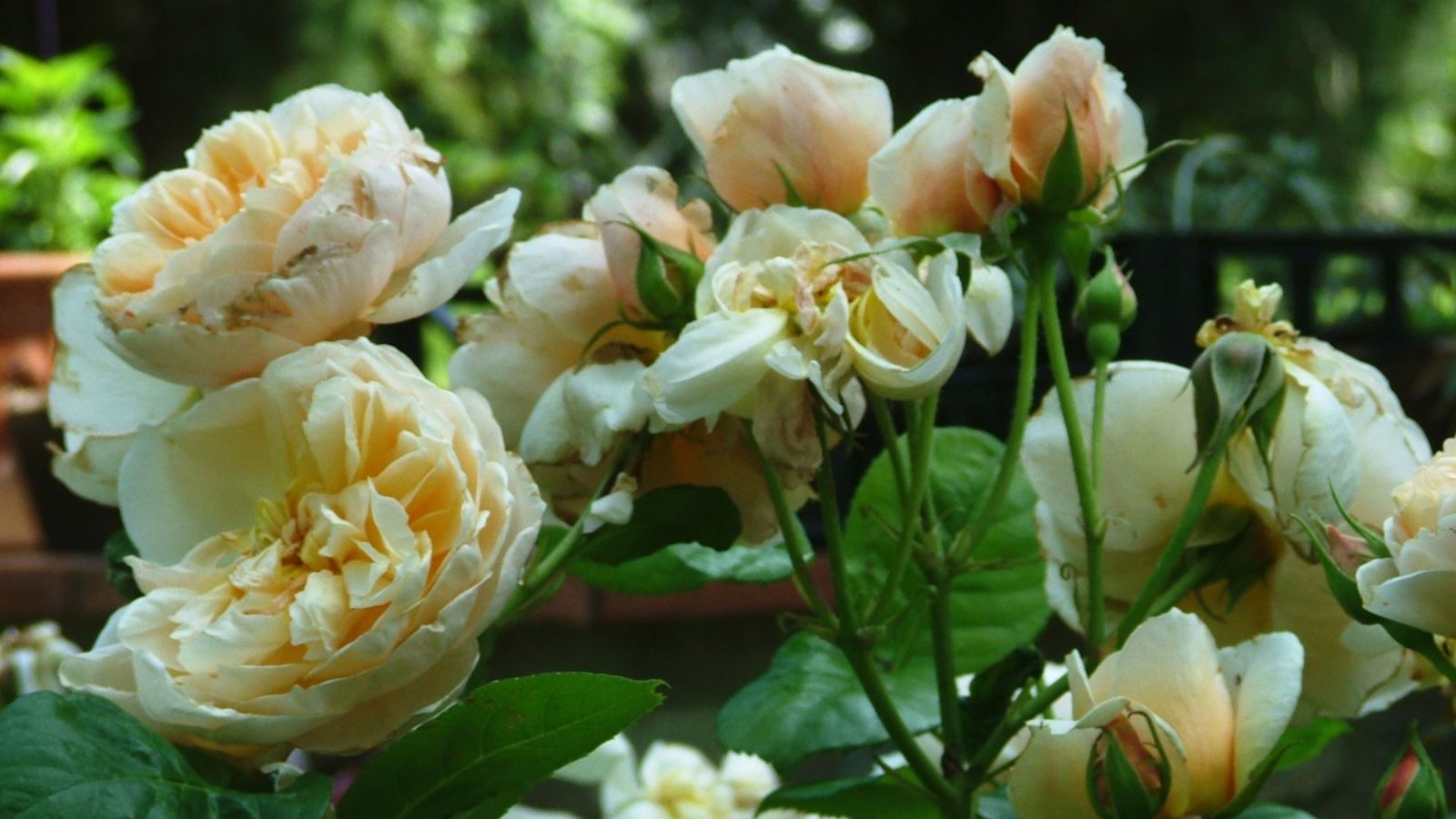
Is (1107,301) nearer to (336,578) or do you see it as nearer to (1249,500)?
(1249,500)

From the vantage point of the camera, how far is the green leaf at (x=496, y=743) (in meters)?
0.25

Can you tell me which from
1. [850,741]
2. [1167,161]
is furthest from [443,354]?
[1167,161]

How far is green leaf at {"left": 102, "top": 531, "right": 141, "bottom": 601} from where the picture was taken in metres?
0.32

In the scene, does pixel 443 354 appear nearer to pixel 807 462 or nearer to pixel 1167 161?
pixel 807 462

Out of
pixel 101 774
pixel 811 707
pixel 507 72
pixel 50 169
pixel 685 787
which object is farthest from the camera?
pixel 507 72

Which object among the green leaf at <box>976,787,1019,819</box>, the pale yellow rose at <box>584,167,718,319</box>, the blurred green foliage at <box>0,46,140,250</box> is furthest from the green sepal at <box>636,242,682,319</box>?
the blurred green foliage at <box>0,46,140,250</box>

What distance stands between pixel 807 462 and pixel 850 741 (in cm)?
8

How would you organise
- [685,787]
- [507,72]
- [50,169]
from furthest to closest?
[507,72] < [50,169] < [685,787]

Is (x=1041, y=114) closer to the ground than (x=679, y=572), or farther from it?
farther from it

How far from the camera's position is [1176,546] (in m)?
0.28

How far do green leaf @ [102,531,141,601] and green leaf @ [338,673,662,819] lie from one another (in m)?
0.08

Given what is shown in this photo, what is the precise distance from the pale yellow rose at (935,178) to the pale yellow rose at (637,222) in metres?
0.03

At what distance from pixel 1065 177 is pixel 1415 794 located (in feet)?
0.38

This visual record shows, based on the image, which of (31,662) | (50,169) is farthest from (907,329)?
(50,169)
